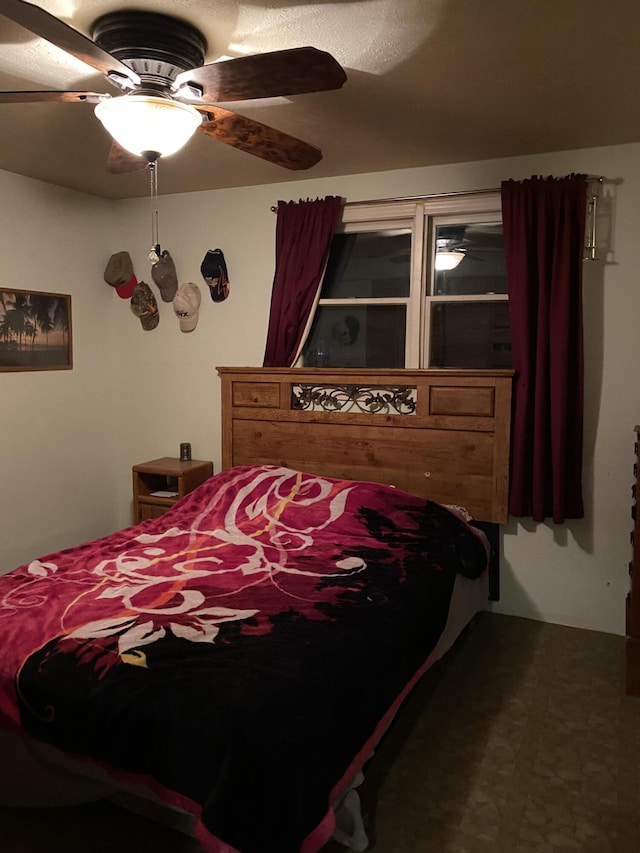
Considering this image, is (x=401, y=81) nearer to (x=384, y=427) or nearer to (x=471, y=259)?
(x=471, y=259)

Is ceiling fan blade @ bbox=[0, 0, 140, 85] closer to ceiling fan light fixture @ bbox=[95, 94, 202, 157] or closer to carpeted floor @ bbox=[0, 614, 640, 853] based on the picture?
ceiling fan light fixture @ bbox=[95, 94, 202, 157]

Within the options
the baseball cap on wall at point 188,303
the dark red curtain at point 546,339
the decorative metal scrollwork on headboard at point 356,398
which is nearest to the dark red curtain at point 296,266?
the decorative metal scrollwork on headboard at point 356,398

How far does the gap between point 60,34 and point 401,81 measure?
1.21m

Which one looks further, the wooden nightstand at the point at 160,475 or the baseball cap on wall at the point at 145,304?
the baseball cap on wall at the point at 145,304

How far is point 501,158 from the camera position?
10.9 ft

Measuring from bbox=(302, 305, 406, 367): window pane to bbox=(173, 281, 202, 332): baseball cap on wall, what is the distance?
74cm

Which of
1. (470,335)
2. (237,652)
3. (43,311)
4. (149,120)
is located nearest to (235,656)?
(237,652)

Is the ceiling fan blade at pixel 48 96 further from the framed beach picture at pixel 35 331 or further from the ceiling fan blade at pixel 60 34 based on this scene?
the framed beach picture at pixel 35 331

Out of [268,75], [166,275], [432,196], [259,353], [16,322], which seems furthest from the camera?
[166,275]

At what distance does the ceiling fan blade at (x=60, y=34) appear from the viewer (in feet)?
4.84

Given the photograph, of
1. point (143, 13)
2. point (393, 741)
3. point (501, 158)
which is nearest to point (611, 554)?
point (393, 741)

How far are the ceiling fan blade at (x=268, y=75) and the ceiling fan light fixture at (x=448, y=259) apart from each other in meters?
1.83

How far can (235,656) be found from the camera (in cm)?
187

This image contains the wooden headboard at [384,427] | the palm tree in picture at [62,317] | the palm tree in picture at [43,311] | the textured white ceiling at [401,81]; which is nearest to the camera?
the textured white ceiling at [401,81]
